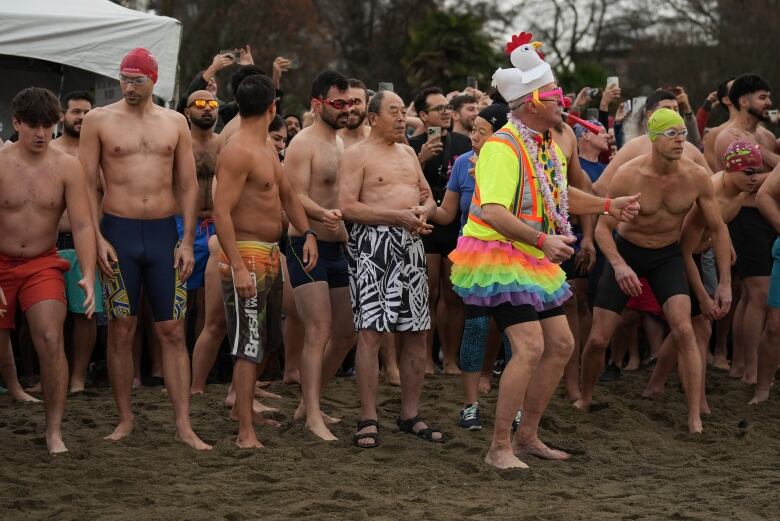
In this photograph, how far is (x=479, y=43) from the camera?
105 feet

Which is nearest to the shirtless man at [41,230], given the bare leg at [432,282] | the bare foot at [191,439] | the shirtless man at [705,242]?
the bare foot at [191,439]

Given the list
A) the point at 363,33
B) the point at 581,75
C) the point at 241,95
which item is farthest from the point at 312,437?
the point at 363,33

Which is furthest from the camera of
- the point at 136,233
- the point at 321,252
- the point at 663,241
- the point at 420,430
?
the point at 663,241

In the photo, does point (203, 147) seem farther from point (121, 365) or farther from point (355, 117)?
point (121, 365)

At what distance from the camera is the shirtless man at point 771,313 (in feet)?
28.1

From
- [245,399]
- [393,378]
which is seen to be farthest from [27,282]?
[393,378]

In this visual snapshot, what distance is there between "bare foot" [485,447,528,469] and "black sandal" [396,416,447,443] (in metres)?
0.70

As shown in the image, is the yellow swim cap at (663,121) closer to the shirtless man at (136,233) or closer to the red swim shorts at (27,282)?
the shirtless man at (136,233)

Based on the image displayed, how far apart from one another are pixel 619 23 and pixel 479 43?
9736 millimetres

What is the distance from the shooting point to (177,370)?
6.62 meters

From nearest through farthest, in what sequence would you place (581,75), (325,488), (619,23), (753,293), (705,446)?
(325,488) < (705,446) < (753,293) < (581,75) < (619,23)

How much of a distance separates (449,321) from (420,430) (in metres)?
2.60

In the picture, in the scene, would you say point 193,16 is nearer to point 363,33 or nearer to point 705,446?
point 363,33

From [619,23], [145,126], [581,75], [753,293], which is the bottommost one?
[753,293]
